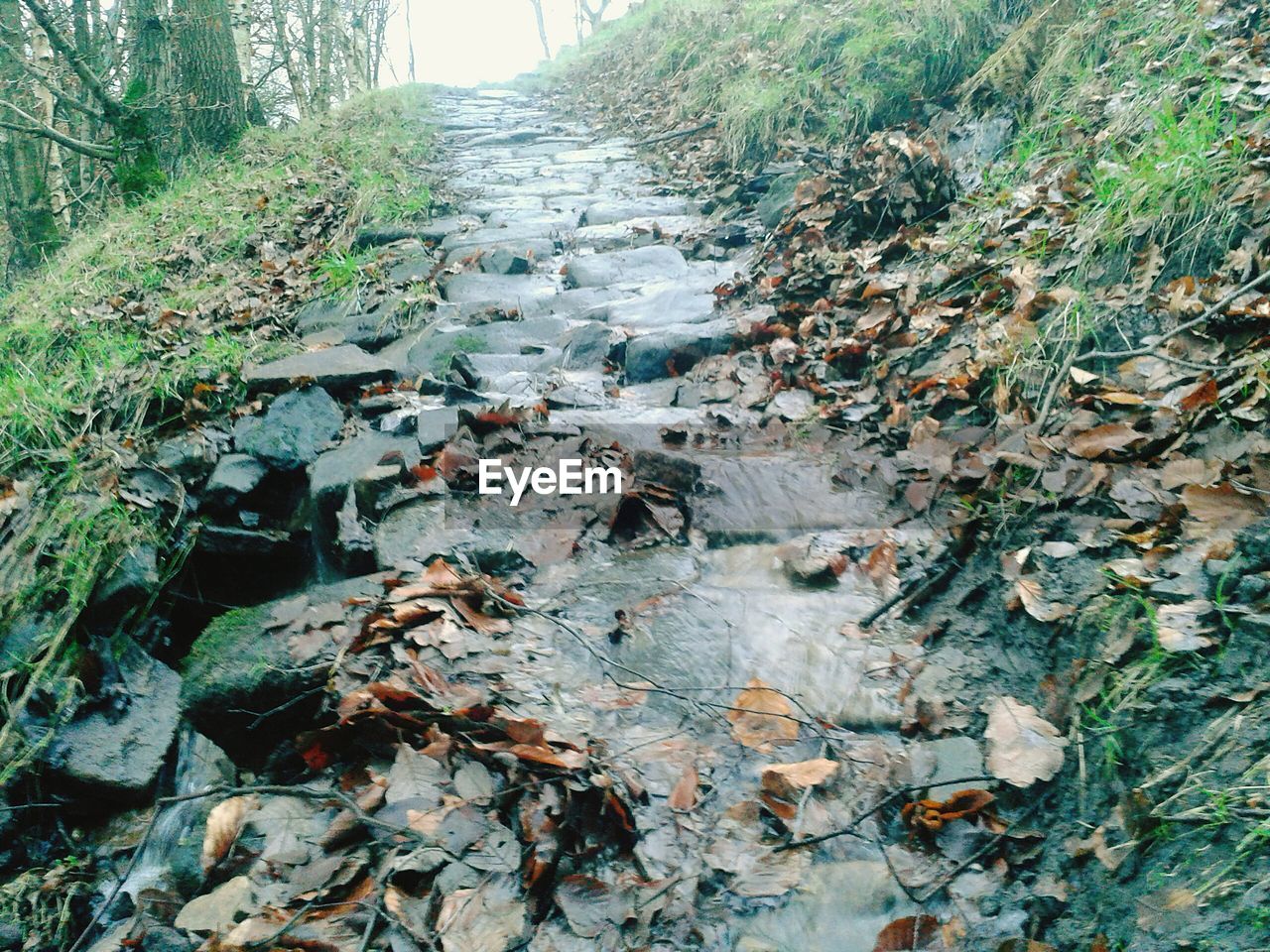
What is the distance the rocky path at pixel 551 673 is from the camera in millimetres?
1602

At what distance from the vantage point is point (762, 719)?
2025 millimetres

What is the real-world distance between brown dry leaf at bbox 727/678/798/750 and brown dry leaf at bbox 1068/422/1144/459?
115 cm

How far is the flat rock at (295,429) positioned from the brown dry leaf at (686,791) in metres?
2.34

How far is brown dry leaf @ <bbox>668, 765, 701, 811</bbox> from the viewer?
1.79 m

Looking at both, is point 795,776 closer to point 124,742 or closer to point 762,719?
point 762,719

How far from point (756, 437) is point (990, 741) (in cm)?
182

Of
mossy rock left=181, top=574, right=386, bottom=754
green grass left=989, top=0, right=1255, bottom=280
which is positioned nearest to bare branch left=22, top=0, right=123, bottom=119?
mossy rock left=181, top=574, right=386, bottom=754

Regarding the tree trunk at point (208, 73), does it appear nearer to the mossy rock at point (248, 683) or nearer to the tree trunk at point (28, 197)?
→ the tree trunk at point (28, 197)

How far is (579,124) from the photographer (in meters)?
10.3

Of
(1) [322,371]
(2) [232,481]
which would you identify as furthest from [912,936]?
(1) [322,371]

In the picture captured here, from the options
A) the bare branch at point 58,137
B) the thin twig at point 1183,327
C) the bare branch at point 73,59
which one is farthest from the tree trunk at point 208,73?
the thin twig at point 1183,327

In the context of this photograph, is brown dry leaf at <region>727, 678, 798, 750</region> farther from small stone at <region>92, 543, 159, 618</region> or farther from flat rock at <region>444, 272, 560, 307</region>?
flat rock at <region>444, 272, 560, 307</region>

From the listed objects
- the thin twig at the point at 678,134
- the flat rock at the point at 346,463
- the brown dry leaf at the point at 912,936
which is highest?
the thin twig at the point at 678,134

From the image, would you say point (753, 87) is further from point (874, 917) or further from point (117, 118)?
point (874, 917)
